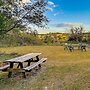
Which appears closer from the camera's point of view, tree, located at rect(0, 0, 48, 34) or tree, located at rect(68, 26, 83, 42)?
tree, located at rect(0, 0, 48, 34)

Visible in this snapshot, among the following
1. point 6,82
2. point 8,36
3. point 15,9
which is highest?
point 15,9

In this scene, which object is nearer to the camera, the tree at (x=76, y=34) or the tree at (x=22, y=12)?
the tree at (x=22, y=12)

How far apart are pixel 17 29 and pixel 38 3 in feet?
8.70

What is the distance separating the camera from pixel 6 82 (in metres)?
9.82

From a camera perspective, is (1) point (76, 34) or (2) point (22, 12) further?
(1) point (76, 34)

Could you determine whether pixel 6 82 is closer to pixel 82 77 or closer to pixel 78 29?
pixel 82 77

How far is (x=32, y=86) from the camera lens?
894cm

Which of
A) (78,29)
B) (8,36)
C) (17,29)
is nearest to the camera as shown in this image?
(17,29)

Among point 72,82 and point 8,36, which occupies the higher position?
point 8,36

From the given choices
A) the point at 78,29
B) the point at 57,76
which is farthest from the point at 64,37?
the point at 57,76

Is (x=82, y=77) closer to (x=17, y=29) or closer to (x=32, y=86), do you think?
(x=32, y=86)

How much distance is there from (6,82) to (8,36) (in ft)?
34.7

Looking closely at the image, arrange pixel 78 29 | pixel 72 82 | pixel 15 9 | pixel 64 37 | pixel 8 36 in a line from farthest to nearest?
1. pixel 78 29
2. pixel 64 37
3. pixel 8 36
4. pixel 15 9
5. pixel 72 82

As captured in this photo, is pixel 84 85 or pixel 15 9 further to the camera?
pixel 15 9
